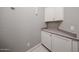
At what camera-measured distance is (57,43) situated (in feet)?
4.71

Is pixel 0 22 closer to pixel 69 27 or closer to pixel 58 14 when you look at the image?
pixel 58 14

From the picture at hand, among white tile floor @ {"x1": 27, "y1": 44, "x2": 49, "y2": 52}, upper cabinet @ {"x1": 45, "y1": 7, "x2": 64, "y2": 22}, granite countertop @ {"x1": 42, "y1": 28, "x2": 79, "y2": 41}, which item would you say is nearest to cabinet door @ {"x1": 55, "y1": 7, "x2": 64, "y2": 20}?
upper cabinet @ {"x1": 45, "y1": 7, "x2": 64, "y2": 22}

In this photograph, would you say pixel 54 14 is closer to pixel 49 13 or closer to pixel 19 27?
pixel 49 13

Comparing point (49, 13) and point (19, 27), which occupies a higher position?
point (49, 13)

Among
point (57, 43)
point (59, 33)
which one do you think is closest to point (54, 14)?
point (59, 33)

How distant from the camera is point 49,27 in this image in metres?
1.53

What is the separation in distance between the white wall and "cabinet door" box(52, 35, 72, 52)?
273 mm

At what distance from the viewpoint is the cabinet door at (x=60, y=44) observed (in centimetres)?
133

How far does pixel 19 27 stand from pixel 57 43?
0.69 metres

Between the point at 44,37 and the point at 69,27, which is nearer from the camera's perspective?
the point at 69,27

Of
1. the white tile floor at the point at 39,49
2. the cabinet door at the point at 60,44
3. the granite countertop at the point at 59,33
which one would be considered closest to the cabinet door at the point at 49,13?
the granite countertop at the point at 59,33

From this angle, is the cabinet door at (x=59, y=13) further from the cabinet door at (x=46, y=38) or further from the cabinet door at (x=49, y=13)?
the cabinet door at (x=46, y=38)
